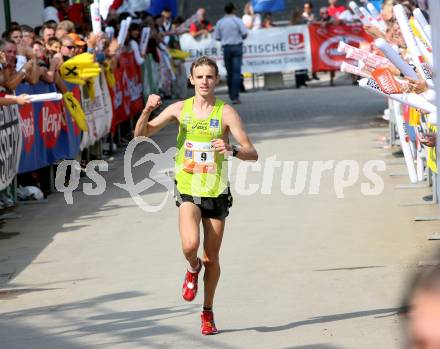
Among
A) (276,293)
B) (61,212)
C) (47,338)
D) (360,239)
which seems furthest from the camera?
(61,212)

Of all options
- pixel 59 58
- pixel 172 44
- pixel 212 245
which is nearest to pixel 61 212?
pixel 59 58

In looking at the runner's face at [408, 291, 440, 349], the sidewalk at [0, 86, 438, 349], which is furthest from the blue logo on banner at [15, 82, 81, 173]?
the runner's face at [408, 291, 440, 349]

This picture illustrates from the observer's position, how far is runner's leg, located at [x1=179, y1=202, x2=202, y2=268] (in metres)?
6.53

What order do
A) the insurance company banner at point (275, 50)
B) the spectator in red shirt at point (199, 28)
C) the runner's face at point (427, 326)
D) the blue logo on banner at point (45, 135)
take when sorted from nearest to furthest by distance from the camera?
the runner's face at point (427, 326) < the blue logo on banner at point (45, 135) < the insurance company banner at point (275, 50) < the spectator in red shirt at point (199, 28)

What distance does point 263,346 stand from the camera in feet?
20.7

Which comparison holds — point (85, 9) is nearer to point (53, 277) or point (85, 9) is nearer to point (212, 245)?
point (53, 277)

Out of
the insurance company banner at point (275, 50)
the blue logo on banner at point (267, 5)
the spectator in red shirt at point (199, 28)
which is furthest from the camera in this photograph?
the blue logo on banner at point (267, 5)

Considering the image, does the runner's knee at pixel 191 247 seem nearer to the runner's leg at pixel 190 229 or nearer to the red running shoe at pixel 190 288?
the runner's leg at pixel 190 229

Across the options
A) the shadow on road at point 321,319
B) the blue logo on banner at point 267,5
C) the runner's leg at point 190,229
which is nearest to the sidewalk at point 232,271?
the shadow on road at point 321,319

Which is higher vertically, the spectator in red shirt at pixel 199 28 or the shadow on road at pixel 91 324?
the shadow on road at pixel 91 324

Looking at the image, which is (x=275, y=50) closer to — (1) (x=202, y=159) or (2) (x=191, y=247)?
(1) (x=202, y=159)

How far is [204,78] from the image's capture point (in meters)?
6.61

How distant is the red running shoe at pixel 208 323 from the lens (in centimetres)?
666

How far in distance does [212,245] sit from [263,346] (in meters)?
0.70
